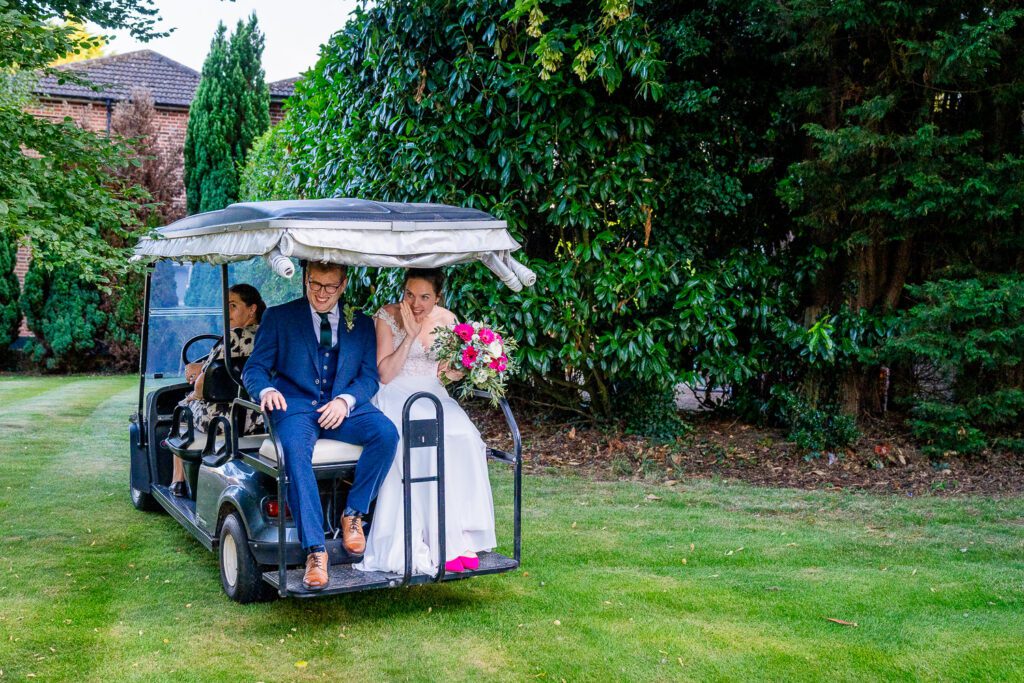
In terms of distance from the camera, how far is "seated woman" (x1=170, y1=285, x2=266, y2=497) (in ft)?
19.8

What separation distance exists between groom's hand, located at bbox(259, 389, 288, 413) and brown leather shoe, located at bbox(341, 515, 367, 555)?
65 centimetres

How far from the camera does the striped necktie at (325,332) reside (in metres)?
5.10

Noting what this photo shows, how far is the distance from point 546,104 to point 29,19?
13.7ft

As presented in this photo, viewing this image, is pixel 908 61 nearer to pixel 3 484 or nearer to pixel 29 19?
pixel 29 19

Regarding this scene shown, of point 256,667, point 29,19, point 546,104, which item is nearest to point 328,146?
point 546,104

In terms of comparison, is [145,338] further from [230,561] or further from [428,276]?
[428,276]

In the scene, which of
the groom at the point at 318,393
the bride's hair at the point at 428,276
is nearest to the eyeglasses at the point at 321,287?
the groom at the point at 318,393

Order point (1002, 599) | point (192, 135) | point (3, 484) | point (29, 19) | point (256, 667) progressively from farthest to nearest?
point (192, 135) → point (3, 484) → point (29, 19) → point (1002, 599) → point (256, 667)

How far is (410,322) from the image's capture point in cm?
547

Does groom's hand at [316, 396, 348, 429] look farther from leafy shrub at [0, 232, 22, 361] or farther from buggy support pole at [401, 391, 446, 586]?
leafy shrub at [0, 232, 22, 361]

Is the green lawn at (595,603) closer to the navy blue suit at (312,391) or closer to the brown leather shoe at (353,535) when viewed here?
the brown leather shoe at (353,535)

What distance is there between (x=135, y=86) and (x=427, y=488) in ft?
63.2

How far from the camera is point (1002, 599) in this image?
504 centimetres

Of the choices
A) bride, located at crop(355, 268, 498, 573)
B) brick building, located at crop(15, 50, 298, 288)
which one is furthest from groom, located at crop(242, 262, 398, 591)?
brick building, located at crop(15, 50, 298, 288)
